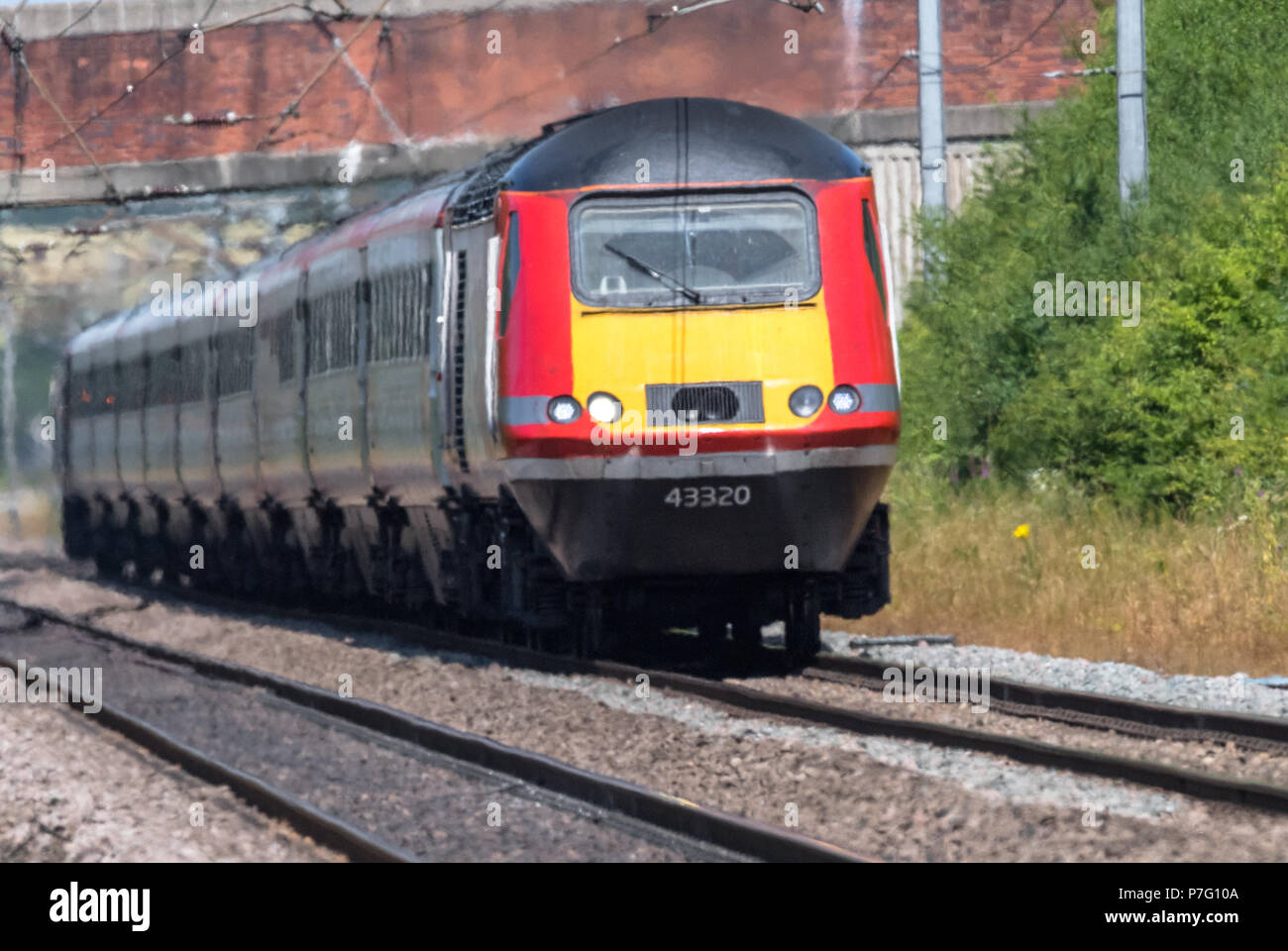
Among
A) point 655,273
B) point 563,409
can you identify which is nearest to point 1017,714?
point 563,409

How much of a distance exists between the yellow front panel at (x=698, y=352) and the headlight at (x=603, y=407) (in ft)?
0.11

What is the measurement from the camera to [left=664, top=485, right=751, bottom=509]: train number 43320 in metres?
11.9

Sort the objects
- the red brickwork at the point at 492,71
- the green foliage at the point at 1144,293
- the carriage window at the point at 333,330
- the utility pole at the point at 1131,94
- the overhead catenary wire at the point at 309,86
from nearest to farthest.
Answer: the green foliage at the point at 1144,293 → the carriage window at the point at 333,330 → the utility pole at the point at 1131,94 → the red brickwork at the point at 492,71 → the overhead catenary wire at the point at 309,86

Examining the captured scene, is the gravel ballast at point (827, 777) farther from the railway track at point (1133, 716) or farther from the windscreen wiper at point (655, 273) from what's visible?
the windscreen wiper at point (655, 273)

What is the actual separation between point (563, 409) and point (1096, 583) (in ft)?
14.8

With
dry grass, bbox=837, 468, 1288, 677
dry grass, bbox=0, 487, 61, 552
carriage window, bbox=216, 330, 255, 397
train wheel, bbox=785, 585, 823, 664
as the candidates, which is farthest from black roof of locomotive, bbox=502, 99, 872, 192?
dry grass, bbox=0, 487, 61, 552

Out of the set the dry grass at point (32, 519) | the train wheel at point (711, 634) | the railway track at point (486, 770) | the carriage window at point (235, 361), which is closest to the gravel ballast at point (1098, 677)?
the train wheel at point (711, 634)

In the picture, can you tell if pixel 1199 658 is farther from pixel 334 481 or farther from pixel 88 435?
pixel 88 435

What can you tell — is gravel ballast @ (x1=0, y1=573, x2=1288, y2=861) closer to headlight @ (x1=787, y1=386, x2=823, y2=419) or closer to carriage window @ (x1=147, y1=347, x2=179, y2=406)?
headlight @ (x1=787, y1=386, x2=823, y2=419)

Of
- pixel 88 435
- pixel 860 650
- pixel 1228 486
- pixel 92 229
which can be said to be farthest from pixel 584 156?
pixel 88 435

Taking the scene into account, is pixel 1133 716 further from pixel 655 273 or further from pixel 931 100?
pixel 931 100

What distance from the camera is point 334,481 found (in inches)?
683

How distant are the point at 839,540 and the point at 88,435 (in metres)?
20.6

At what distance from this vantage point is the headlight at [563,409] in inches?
467
